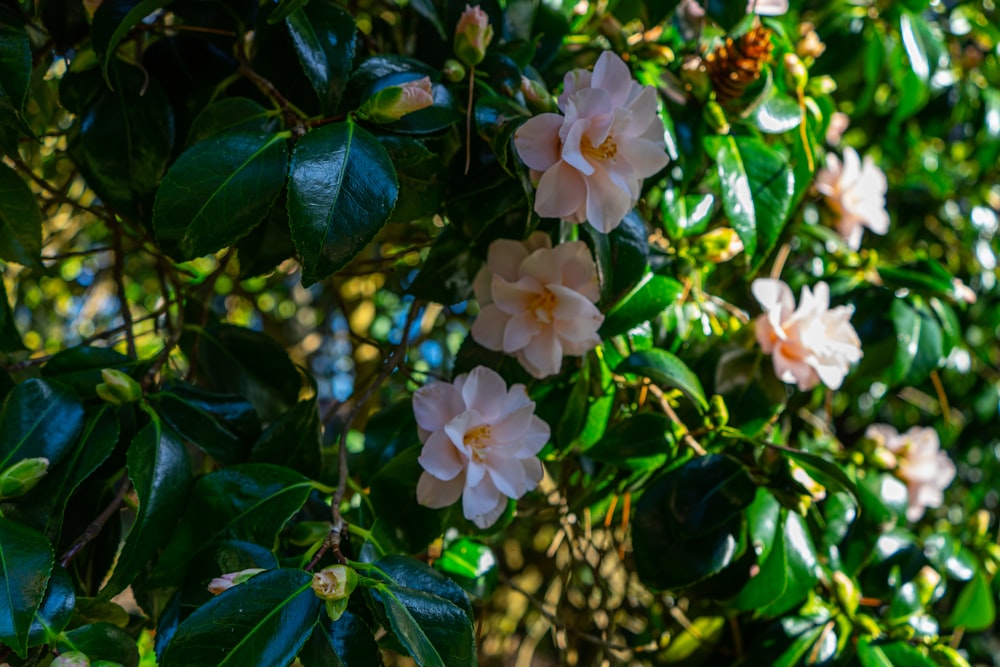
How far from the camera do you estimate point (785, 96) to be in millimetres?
879

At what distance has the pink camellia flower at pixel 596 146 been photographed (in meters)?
0.60

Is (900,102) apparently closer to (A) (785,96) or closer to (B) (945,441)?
(A) (785,96)

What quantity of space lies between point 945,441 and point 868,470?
16.7 inches

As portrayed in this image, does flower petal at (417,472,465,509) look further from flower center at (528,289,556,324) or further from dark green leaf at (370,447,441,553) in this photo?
flower center at (528,289,556,324)

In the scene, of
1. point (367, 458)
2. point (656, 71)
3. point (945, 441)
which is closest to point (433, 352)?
point (367, 458)

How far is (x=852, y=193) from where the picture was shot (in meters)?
1.07

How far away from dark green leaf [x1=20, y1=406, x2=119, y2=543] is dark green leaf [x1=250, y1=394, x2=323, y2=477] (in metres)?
0.12

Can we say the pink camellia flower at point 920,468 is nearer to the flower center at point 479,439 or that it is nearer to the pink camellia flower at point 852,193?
the pink camellia flower at point 852,193

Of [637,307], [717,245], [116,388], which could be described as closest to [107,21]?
[116,388]

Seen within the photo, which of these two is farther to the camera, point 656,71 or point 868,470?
point 868,470

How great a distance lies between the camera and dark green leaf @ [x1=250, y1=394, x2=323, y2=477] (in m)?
0.70

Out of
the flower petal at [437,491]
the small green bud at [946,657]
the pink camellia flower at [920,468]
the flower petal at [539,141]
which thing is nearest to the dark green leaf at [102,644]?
the flower petal at [437,491]

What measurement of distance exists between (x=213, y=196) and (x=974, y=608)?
3.35 feet

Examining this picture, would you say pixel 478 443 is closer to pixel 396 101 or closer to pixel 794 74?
pixel 396 101
